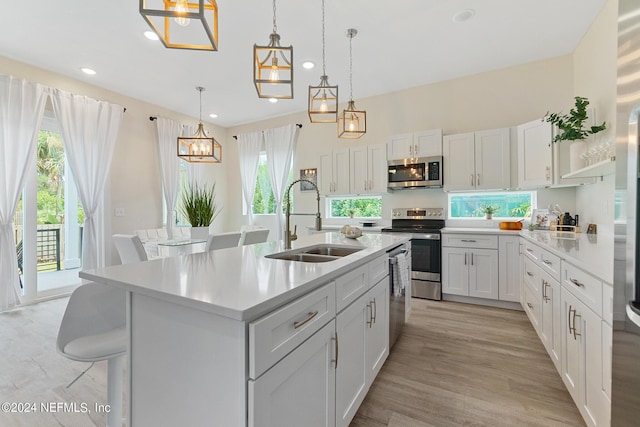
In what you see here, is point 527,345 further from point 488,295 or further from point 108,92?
point 108,92

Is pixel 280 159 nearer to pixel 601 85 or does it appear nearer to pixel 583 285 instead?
pixel 601 85

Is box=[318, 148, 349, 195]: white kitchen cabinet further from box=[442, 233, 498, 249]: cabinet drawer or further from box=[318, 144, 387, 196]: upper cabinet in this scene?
box=[442, 233, 498, 249]: cabinet drawer

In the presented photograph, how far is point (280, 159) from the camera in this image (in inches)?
215

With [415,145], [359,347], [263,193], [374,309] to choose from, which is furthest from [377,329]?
[263,193]

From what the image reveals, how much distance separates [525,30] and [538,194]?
1924mm

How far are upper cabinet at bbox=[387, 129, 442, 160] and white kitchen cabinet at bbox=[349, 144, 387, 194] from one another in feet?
0.50

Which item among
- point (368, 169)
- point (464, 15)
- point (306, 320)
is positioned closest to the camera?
point (306, 320)

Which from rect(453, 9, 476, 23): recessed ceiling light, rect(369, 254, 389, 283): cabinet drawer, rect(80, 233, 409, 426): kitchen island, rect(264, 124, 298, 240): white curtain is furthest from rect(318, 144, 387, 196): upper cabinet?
rect(80, 233, 409, 426): kitchen island

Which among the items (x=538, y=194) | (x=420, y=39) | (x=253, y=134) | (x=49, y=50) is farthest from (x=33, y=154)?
(x=538, y=194)

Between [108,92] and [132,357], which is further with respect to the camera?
[108,92]

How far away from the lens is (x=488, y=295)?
135 inches

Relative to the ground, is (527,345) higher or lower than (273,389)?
lower

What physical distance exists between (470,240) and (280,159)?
11.7ft

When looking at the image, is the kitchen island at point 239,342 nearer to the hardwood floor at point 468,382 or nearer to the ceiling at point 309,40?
the hardwood floor at point 468,382
